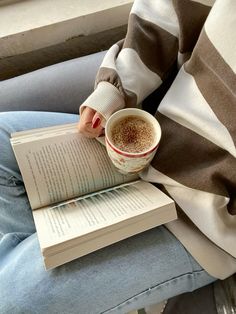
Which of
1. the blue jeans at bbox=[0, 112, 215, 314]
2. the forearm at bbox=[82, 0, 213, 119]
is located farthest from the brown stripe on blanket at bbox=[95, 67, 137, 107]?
Result: the blue jeans at bbox=[0, 112, 215, 314]

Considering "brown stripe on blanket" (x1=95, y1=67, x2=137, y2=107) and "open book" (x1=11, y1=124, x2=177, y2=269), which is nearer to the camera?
"open book" (x1=11, y1=124, x2=177, y2=269)

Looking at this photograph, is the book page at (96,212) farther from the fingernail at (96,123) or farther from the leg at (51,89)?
the leg at (51,89)

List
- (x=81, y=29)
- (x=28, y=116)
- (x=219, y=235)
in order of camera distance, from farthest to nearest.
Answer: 1. (x=81, y=29)
2. (x=28, y=116)
3. (x=219, y=235)

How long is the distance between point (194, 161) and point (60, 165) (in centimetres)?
21

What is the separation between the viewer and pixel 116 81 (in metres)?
0.57

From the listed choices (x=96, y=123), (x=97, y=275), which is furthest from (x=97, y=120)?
(x=97, y=275)

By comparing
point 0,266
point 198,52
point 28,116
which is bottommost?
point 0,266

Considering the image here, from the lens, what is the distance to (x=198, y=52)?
54cm

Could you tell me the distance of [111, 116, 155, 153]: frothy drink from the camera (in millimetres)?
508

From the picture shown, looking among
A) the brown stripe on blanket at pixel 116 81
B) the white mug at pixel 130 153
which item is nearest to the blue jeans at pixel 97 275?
the white mug at pixel 130 153

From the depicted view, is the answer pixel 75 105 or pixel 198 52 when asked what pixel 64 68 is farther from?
pixel 198 52

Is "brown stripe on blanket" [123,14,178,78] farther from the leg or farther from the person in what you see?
the leg

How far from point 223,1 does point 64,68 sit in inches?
13.6

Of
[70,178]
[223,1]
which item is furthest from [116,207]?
[223,1]
